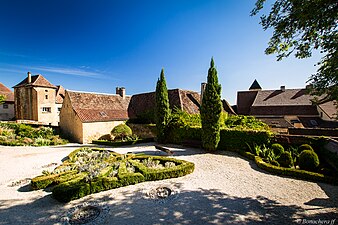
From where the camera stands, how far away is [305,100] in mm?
25500

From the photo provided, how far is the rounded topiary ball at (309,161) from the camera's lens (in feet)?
26.0

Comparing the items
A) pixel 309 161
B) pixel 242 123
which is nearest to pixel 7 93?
pixel 242 123

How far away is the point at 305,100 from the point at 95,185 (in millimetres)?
31403

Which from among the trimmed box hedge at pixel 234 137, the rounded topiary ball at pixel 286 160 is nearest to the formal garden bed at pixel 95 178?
the rounded topiary ball at pixel 286 160

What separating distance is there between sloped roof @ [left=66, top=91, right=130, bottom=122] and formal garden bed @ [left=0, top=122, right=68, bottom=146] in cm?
393

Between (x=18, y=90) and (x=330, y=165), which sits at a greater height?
(x=18, y=90)

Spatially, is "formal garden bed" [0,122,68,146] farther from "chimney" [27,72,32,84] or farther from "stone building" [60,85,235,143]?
"chimney" [27,72,32,84]

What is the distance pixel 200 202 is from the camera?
563 centimetres

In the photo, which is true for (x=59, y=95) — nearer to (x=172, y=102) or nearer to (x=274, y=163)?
(x=172, y=102)

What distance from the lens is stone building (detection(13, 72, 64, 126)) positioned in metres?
25.1

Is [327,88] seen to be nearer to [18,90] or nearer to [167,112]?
[167,112]

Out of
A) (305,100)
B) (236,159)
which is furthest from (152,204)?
(305,100)

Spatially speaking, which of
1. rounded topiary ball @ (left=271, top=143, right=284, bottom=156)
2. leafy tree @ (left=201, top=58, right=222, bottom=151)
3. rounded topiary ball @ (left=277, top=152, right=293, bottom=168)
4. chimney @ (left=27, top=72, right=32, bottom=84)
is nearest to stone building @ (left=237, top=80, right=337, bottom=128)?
rounded topiary ball @ (left=271, top=143, right=284, bottom=156)

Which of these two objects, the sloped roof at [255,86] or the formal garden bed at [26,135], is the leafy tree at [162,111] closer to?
the formal garden bed at [26,135]
